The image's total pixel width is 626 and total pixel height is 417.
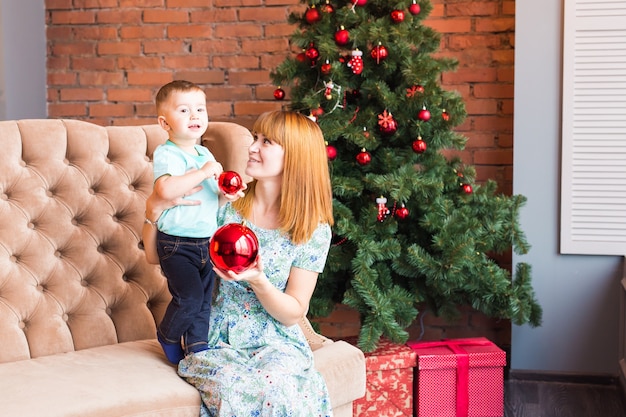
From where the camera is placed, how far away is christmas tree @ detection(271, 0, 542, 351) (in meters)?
2.92

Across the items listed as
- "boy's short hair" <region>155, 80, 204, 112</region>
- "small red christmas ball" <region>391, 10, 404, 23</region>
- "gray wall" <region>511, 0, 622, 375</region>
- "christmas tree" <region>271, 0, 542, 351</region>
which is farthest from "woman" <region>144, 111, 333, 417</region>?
"gray wall" <region>511, 0, 622, 375</region>

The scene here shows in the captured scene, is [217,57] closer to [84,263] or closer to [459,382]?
[84,263]

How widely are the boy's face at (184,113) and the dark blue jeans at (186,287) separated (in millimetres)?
275

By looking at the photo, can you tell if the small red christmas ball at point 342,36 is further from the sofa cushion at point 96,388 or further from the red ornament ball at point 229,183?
the sofa cushion at point 96,388

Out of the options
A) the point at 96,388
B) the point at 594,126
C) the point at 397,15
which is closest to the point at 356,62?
the point at 397,15

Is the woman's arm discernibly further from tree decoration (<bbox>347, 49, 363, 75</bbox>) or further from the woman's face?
tree decoration (<bbox>347, 49, 363, 75</bbox>)

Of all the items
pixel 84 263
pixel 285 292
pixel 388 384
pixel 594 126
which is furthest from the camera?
pixel 594 126

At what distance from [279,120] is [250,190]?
9.2 inches

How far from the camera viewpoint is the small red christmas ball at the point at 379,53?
2951mm

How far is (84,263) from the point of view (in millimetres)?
2518

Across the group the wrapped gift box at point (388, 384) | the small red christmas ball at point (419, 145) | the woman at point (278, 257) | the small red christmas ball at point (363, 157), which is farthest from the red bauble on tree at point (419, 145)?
the woman at point (278, 257)

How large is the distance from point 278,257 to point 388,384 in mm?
992

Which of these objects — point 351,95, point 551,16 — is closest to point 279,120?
point 351,95

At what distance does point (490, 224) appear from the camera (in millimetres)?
3135
